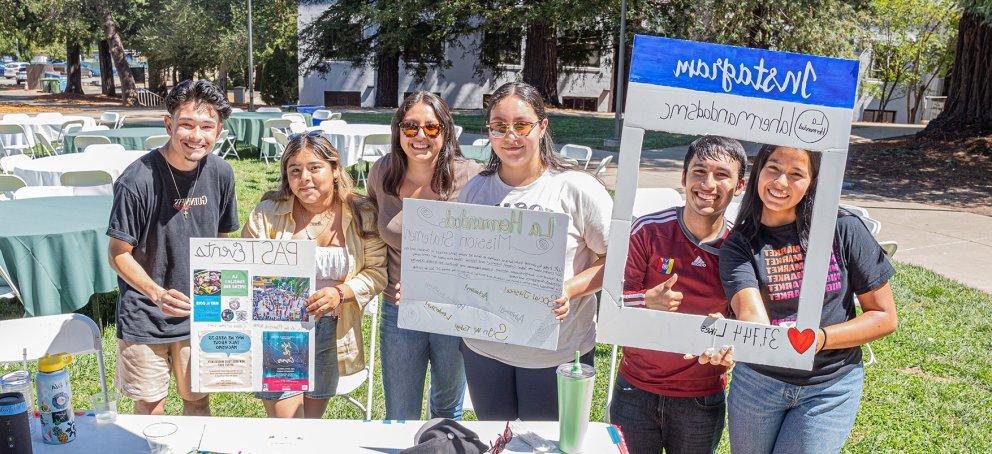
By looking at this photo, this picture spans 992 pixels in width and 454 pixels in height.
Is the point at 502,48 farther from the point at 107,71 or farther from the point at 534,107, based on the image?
the point at 534,107

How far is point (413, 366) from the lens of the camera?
9.43 ft

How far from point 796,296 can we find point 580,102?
28.6m

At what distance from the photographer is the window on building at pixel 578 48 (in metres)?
27.5

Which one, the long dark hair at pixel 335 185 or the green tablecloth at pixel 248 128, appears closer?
the long dark hair at pixel 335 185

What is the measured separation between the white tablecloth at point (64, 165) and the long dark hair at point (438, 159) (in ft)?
16.2

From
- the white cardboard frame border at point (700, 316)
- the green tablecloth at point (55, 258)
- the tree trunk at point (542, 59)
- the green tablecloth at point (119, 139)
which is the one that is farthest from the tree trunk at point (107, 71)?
the white cardboard frame border at point (700, 316)

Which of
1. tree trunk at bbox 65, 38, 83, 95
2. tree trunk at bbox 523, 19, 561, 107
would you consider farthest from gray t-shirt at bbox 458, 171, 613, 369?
tree trunk at bbox 65, 38, 83, 95

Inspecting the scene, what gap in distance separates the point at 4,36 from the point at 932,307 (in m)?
36.8

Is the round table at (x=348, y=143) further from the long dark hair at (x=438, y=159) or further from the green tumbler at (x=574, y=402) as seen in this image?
the green tumbler at (x=574, y=402)

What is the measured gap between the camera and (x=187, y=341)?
2.87 m

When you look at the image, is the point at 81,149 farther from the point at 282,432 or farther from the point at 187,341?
the point at 282,432

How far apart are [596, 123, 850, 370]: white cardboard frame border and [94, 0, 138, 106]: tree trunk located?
99.0 ft

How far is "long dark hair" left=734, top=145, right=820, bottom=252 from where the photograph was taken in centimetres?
211

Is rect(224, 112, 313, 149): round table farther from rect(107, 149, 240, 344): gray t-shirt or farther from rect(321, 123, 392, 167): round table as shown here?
rect(107, 149, 240, 344): gray t-shirt
